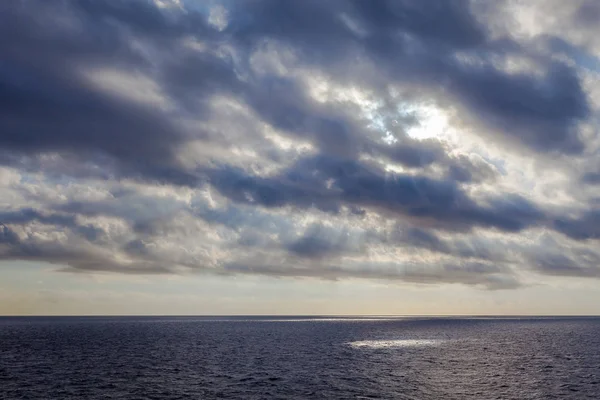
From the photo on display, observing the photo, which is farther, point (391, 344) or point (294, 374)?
point (391, 344)

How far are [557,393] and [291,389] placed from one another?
38229 mm

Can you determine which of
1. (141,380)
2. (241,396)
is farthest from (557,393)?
(141,380)

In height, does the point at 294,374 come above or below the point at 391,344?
above

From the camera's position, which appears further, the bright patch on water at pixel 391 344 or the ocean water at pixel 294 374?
the bright patch on water at pixel 391 344

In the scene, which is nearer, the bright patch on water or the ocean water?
the ocean water

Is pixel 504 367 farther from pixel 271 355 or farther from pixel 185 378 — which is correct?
pixel 185 378

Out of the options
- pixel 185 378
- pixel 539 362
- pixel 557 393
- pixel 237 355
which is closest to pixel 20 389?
pixel 185 378

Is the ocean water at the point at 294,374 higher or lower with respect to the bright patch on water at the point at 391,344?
higher

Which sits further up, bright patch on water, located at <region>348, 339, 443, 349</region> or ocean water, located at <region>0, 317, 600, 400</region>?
ocean water, located at <region>0, 317, 600, 400</region>

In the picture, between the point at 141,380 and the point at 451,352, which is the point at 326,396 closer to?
the point at 141,380

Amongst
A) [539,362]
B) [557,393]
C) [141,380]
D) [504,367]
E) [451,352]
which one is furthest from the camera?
[451,352]

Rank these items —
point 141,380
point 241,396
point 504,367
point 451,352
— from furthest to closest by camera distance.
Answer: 1. point 451,352
2. point 504,367
3. point 141,380
4. point 241,396

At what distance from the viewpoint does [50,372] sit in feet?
285

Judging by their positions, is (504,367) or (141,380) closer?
(141,380)
